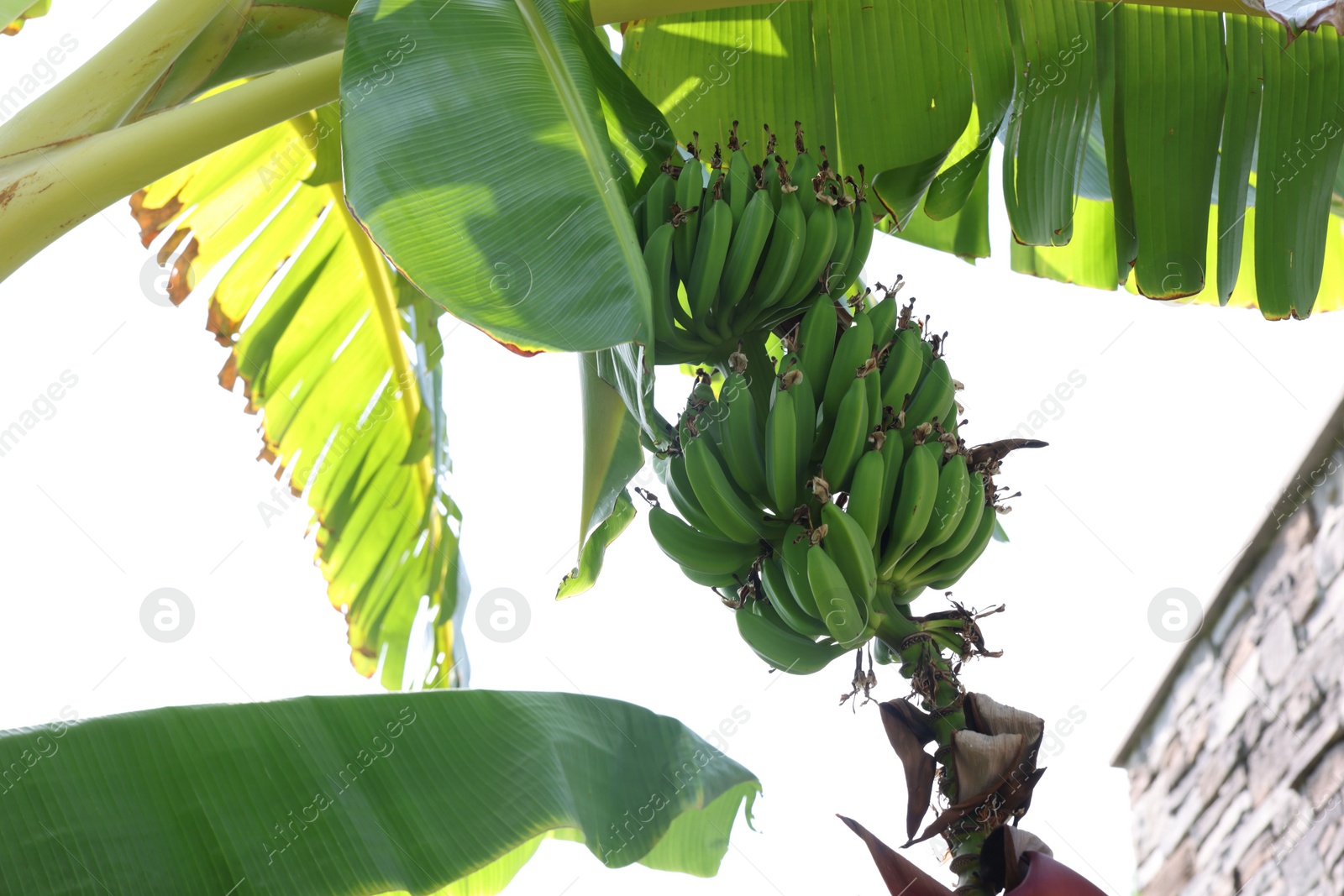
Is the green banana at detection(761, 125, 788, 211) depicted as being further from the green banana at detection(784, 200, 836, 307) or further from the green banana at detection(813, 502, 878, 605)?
the green banana at detection(813, 502, 878, 605)

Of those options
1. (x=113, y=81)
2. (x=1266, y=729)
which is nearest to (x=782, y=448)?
(x=113, y=81)

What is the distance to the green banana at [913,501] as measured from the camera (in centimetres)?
98

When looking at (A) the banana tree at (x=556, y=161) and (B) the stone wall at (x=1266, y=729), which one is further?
(B) the stone wall at (x=1266, y=729)

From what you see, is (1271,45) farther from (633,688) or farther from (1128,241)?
(633,688)

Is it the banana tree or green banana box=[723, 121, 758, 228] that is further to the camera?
green banana box=[723, 121, 758, 228]

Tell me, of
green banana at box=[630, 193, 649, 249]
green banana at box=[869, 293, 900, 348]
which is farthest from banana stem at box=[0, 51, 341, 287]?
green banana at box=[869, 293, 900, 348]

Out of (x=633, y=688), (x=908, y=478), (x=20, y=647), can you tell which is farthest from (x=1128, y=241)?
(x=20, y=647)

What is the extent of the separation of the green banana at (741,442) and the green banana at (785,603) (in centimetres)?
8

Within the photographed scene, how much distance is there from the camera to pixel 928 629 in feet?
3.07

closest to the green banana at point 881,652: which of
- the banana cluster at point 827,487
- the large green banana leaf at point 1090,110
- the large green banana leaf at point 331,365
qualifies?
the banana cluster at point 827,487

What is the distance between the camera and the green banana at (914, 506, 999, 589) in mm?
1075

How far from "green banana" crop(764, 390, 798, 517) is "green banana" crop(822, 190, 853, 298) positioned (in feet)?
0.76

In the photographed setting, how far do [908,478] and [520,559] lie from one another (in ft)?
5.30

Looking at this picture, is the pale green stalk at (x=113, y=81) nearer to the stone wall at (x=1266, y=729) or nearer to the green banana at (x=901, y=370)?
the green banana at (x=901, y=370)
